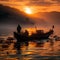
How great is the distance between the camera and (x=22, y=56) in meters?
42.5

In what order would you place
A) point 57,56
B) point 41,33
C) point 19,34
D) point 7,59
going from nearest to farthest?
point 7,59, point 57,56, point 19,34, point 41,33

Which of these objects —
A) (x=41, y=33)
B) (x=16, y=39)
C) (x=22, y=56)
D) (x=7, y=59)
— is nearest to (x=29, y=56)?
(x=22, y=56)

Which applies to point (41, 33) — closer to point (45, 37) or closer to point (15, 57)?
point (45, 37)

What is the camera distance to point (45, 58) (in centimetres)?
4072

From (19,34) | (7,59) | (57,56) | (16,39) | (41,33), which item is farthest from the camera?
(41,33)

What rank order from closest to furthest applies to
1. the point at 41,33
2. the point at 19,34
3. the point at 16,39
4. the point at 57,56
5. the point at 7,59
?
the point at 7,59 < the point at 57,56 < the point at 19,34 < the point at 16,39 < the point at 41,33

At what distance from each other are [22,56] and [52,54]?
3872 millimetres

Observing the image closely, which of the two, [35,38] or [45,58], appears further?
[35,38]

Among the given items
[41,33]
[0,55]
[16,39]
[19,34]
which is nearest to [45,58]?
[0,55]

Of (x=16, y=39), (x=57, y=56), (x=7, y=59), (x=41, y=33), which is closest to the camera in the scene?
(x=7, y=59)

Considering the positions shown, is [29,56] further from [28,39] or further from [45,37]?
[45,37]

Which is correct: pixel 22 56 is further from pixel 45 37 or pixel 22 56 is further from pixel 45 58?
pixel 45 37

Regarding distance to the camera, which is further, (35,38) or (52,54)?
(35,38)

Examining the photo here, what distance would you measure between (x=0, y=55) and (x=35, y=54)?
4.20 metres
